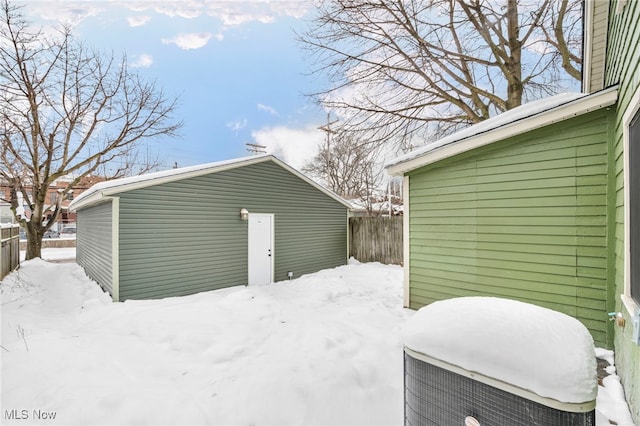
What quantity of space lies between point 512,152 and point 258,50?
47.5 ft

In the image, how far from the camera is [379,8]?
826 cm

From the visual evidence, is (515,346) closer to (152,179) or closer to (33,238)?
(152,179)

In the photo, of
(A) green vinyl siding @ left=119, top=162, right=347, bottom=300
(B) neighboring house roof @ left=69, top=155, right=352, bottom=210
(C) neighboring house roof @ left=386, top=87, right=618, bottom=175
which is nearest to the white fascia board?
(B) neighboring house roof @ left=69, top=155, right=352, bottom=210

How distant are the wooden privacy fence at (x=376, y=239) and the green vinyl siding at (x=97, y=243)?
742cm

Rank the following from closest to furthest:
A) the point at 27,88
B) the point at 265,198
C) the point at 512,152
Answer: the point at 512,152 < the point at 265,198 < the point at 27,88

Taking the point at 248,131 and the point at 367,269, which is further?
the point at 248,131

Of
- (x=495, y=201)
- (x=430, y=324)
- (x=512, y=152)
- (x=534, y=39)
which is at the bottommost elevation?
(x=430, y=324)

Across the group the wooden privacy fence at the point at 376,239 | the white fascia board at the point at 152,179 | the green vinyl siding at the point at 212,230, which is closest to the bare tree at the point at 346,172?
the wooden privacy fence at the point at 376,239

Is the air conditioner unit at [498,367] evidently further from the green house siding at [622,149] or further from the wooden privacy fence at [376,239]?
the wooden privacy fence at [376,239]

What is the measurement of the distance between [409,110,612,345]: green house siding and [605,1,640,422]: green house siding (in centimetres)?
31

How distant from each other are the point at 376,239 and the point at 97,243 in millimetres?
8265

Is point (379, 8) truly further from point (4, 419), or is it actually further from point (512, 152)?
point (4, 419)

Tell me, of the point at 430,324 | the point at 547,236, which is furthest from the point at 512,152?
the point at 430,324

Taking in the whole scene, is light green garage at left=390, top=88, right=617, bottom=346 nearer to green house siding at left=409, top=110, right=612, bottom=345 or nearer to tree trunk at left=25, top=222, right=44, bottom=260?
green house siding at left=409, top=110, right=612, bottom=345
